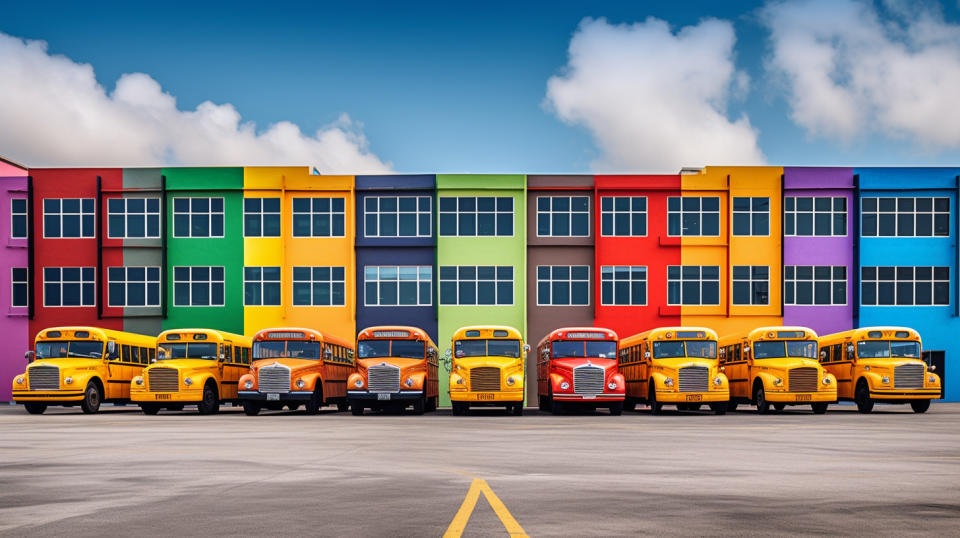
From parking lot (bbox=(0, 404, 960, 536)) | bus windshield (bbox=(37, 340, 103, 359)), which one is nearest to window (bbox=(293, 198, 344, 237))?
bus windshield (bbox=(37, 340, 103, 359))

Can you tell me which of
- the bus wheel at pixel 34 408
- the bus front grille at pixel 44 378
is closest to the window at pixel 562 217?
the bus front grille at pixel 44 378

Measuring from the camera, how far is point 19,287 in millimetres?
52656

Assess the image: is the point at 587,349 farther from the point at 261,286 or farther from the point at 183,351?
the point at 261,286

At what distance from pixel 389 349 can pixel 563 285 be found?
19776mm

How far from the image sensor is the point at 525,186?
52969mm

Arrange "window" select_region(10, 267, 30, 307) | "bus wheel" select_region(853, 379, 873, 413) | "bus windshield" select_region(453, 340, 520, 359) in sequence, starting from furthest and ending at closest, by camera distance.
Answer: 1. "window" select_region(10, 267, 30, 307)
2. "bus wheel" select_region(853, 379, 873, 413)
3. "bus windshield" select_region(453, 340, 520, 359)

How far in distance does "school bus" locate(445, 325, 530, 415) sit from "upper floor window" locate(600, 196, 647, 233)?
20437 millimetres

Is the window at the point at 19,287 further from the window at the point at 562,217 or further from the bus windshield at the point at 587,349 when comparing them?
the bus windshield at the point at 587,349

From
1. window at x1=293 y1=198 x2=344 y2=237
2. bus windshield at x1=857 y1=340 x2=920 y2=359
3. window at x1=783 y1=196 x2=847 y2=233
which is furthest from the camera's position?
window at x1=293 y1=198 x2=344 y2=237

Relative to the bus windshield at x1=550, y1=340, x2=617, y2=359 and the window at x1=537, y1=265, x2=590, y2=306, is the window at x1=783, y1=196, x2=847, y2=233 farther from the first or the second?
the bus windshield at x1=550, y1=340, x2=617, y2=359

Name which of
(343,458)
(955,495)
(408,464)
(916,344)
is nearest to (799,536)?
(955,495)

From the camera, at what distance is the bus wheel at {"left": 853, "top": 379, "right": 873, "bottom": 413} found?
3394cm

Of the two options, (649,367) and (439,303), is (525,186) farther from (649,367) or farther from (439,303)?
(649,367)

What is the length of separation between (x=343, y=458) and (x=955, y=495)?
873cm
